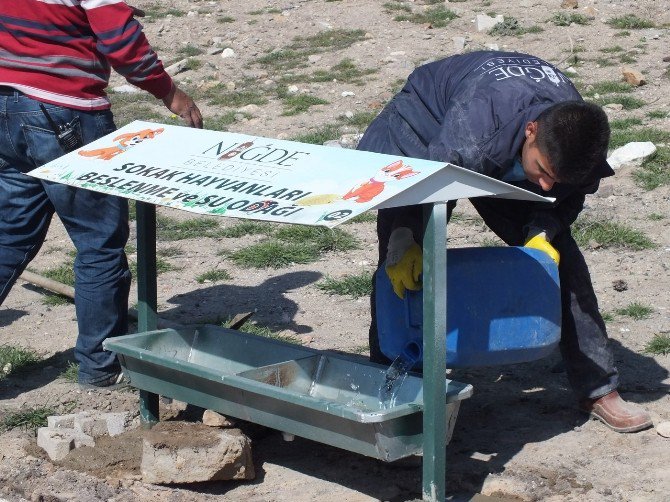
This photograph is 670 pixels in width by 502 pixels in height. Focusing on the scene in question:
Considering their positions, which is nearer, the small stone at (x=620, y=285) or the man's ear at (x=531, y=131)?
the man's ear at (x=531, y=131)

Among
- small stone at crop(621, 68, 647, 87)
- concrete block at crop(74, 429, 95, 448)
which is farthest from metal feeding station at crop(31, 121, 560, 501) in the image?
small stone at crop(621, 68, 647, 87)

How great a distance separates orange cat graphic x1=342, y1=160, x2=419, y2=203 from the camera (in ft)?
9.59

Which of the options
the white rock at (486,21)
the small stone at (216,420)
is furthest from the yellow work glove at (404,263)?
the white rock at (486,21)

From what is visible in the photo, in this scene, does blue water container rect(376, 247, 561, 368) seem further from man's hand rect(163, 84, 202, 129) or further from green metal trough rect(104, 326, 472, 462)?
man's hand rect(163, 84, 202, 129)

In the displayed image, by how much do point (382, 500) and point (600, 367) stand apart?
0.99 meters

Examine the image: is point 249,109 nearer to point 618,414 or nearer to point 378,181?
point 618,414

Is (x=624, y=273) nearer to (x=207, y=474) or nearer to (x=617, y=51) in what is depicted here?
(x=207, y=474)

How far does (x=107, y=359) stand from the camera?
445 centimetres

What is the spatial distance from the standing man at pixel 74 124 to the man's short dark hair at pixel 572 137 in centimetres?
156

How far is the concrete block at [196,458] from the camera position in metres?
3.58

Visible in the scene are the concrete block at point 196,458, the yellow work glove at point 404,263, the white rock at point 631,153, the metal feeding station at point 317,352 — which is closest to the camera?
the metal feeding station at point 317,352

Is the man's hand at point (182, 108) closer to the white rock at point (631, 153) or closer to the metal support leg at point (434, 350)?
the metal support leg at point (434, 350)

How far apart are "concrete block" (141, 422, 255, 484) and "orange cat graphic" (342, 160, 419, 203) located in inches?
42.0

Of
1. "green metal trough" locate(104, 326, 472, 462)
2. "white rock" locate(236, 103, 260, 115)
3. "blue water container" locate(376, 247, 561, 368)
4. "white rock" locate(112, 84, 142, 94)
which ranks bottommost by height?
"white rock" locate(112, 84, 142, 94)
